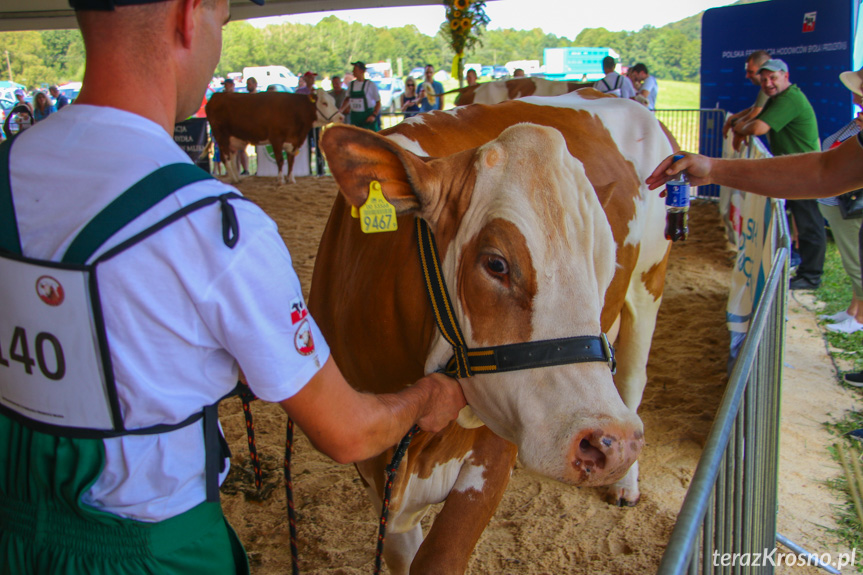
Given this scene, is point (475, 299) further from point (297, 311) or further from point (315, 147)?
point (315, 147)

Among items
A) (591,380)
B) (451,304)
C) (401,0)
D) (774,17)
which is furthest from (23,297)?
(401,0)

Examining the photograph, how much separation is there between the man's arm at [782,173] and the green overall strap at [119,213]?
2164 mm

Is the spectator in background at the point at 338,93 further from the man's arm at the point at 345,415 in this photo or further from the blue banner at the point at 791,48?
the man's arm at the point at 345,415

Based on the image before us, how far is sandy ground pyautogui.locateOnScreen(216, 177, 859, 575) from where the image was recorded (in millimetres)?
2781

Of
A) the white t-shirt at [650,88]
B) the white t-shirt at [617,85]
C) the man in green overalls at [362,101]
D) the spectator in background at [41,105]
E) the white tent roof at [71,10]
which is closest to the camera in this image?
the white t-shirt at [617,85]

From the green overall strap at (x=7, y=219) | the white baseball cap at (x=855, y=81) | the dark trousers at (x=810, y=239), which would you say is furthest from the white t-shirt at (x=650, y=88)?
the green overall strap at (x=7, y=219)

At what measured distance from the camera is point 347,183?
1.66 m

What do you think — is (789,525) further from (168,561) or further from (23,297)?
(23,297)

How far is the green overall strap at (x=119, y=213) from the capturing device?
0.92 meters

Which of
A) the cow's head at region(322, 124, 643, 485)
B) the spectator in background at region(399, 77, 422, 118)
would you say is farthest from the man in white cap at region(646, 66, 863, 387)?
the spectator in background at region(399, 77, 422, 118)

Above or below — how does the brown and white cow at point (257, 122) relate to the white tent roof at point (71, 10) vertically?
below

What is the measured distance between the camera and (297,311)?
3.36ft

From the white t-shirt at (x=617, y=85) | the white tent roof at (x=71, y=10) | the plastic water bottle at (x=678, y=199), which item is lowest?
the plastic water bottle at (x=678, y=199)

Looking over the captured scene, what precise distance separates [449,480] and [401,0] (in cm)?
1321
